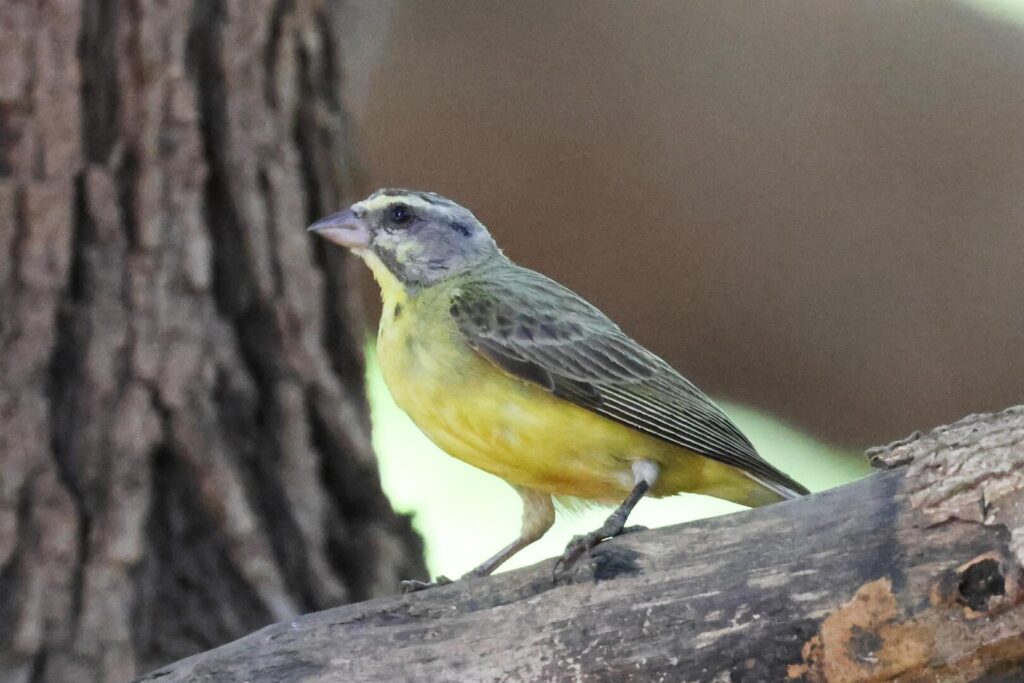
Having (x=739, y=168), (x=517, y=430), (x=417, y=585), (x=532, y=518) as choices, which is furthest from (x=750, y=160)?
(x=417, y=585)

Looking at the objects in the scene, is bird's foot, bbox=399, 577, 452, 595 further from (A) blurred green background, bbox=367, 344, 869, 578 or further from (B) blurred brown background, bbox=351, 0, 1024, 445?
(B) blurred brown background, bbox=351, 0, 1024, 445

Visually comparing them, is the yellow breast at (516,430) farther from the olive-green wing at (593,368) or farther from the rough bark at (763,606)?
the rough bark at (763,606)

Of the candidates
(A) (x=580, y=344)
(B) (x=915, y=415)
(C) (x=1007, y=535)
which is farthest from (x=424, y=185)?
(C) (x=1007, y=535)

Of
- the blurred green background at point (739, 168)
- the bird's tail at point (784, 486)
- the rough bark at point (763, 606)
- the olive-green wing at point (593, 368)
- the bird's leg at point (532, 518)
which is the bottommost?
the rough bark at point (763, 606)

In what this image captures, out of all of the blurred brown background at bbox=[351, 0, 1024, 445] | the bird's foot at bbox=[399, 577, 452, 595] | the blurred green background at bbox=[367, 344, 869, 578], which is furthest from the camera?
the blurred green background at bbox=[367, 344, 869, 578]

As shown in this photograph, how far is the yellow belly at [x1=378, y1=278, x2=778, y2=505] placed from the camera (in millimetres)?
3020

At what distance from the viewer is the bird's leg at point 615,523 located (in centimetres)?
265

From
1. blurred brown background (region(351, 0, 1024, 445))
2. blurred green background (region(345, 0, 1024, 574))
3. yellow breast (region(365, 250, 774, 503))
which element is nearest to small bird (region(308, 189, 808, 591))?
yellow breast (region(365, 250, 774, 503))

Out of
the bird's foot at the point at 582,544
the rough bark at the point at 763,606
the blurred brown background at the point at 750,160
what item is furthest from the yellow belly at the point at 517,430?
the blurred brown background at the point at 750,160

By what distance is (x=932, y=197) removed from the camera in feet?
14.9

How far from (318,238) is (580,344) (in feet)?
4.28

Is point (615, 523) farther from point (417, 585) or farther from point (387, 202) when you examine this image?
point (387, 202)

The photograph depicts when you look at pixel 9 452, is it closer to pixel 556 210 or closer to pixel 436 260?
pixel 436 260

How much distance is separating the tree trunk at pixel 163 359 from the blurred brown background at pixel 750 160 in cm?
70
